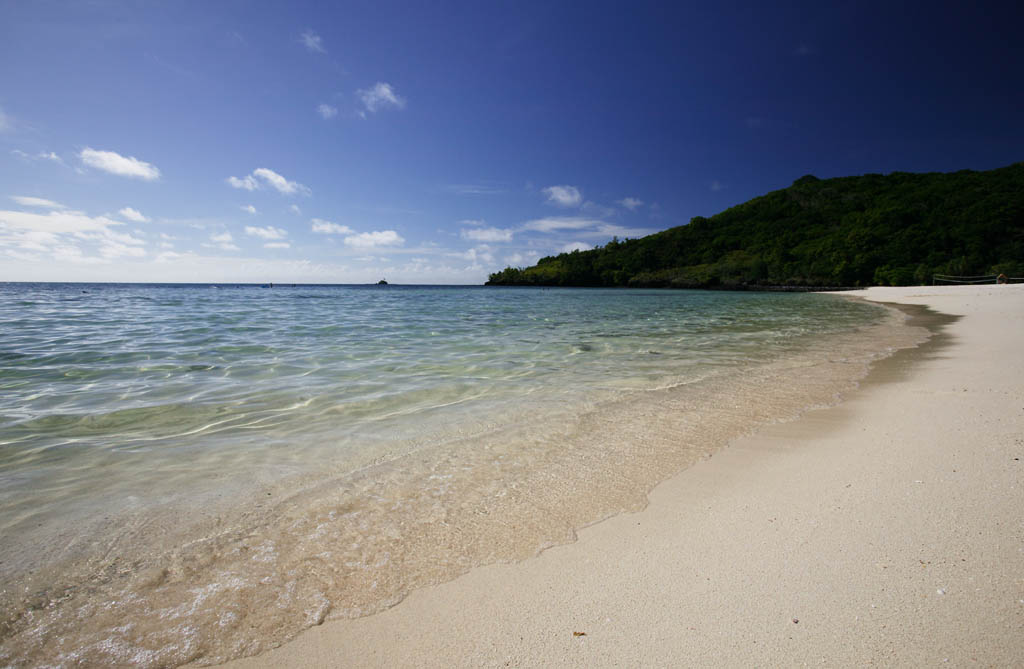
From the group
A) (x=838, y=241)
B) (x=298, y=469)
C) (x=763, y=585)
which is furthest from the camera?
(x=838, y=241)

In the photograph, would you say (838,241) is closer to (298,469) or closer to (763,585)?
(763,585)

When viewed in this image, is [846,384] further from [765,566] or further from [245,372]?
[245,372]

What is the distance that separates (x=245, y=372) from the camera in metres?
7.14

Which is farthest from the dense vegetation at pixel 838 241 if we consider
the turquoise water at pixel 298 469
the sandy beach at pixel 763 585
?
the sandy beach at pixel 763 585

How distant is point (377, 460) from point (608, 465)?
1.97 meters

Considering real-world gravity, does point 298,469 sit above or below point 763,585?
below

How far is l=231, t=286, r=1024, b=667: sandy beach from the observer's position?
1.58m

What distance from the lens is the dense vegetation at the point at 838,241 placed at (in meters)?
61.7

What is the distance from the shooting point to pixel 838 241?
7712cm

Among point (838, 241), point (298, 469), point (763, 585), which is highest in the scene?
point (838, 241)

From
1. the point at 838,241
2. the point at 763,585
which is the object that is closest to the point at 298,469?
the point at 763,585

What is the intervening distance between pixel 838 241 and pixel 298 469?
96.8m

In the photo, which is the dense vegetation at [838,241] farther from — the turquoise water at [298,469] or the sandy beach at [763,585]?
the sandy beach at [763,585]

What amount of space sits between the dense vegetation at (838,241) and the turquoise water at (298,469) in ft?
225
